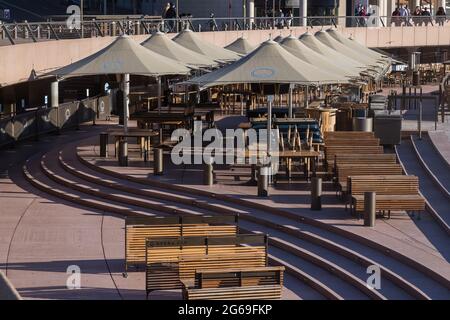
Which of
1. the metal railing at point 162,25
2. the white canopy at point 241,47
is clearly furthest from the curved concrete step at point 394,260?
Answer: the white canopy at point 241,47

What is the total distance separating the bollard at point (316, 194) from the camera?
1916 centimetres

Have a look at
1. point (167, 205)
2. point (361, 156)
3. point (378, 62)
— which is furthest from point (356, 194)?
point (378, 62)

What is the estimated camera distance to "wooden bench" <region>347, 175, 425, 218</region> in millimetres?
18406

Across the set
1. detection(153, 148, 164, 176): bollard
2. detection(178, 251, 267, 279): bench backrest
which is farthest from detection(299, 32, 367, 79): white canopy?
detection(178, 251, 267, 279): bench backrest

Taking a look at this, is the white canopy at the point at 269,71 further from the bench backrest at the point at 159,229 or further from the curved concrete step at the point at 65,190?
the bench backrest at the point at 159,229

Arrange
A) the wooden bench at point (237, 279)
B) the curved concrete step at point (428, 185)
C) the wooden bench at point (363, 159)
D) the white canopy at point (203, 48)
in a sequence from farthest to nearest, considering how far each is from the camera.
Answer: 1. the white canopy at point (203, 48)
2. the wooden bench at point (363, 159)
3. the curved concrete step at point (428, 185)
4. the wooden bench at point (237, 279)

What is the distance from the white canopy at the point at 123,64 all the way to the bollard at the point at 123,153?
1.91 m

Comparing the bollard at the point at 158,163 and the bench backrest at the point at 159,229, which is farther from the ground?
the bollard at the point at 158,163

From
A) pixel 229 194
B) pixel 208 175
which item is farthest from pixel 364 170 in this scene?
pixel 208 175

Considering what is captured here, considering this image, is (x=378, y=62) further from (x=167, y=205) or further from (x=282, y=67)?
(x=167, y=205)

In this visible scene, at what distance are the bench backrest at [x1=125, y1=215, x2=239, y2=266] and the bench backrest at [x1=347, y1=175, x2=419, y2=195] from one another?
2.92 meters

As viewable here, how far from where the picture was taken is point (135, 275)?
16844 mm

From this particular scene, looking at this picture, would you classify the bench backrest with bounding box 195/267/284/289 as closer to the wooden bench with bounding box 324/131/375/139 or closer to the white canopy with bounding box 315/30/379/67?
the wooden bench with bounding box 324/131/375/139

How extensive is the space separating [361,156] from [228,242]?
19.0 feet
